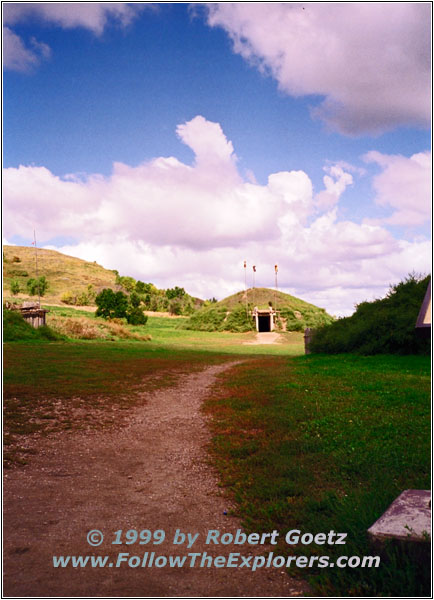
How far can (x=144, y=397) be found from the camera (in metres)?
14.9

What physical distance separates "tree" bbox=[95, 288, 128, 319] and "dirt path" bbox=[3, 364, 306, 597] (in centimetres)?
5018

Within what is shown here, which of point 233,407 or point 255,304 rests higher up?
point 255,304

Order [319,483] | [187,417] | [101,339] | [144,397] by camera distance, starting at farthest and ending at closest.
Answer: [101,339] < [144,397] < [187,417] < [319,483]

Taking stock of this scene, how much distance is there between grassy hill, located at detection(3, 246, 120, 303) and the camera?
367ft

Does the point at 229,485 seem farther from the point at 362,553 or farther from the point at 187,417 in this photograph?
the point at 187,417

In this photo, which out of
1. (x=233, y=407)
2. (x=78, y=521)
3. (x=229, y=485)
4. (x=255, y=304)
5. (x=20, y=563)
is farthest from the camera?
(x=255, y=304)

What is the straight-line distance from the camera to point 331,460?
731 cm

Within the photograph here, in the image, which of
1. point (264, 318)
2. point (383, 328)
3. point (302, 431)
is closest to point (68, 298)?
point (264, 318)

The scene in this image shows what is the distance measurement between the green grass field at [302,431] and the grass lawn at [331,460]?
19 millimetres

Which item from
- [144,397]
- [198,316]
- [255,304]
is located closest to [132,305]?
[198,316]

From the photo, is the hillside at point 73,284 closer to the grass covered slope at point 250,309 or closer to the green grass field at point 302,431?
the grass covered slope at point 250,309

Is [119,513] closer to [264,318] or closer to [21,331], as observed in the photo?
[21,331]

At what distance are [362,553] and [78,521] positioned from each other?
350cm

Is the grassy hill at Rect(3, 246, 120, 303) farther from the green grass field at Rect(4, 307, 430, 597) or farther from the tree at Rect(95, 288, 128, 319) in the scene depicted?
the green grass field at Rect(4, 307, 430, 597)
